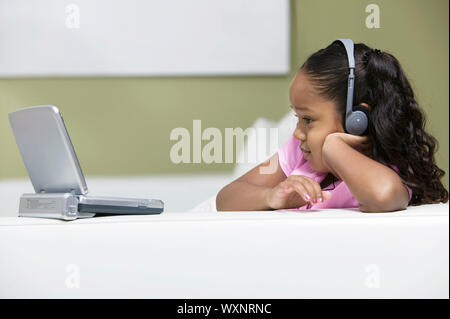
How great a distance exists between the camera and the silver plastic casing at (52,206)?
0.78 metres

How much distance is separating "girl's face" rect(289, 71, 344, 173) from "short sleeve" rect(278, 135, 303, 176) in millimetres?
147

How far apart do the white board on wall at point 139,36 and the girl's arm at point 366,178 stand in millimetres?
1166

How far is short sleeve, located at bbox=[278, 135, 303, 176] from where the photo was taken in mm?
1265

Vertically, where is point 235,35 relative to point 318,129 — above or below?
above

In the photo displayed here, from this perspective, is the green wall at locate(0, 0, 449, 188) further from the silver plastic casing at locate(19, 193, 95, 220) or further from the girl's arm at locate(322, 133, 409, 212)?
the silver plastic casing at locate(19, 193, 95, 220)

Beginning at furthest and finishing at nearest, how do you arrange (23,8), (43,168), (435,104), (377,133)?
(435,104) → (23,8) → (377,133) → (43,168)

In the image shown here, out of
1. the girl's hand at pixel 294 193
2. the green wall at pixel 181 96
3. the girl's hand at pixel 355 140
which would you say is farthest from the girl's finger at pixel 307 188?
the green wall at pixel 181 96

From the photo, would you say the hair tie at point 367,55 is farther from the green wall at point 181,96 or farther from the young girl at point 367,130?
→ the green wall at point 181,96

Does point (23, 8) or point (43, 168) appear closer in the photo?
point (43, 168)

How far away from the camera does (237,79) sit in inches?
83.0

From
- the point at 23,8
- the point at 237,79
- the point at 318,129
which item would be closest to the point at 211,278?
the point at 318,129

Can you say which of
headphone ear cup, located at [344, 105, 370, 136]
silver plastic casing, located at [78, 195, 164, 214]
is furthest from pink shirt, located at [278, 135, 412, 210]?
silver plastic casing, located at [78, 195, 164, 214]

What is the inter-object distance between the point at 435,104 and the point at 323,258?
5.62ft

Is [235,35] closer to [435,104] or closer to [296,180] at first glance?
[435,104]
